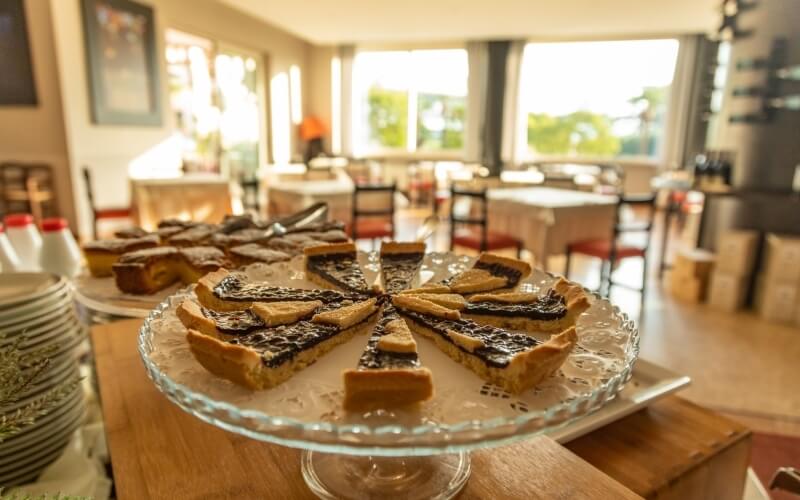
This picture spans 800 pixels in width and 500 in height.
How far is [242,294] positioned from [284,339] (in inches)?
9.3

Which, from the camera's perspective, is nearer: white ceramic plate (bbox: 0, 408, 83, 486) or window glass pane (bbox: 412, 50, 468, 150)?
white ceramic plate (bbox: 0, 408, 83, 486)

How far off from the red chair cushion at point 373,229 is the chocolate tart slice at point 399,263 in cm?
256

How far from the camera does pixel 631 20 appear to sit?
688cm

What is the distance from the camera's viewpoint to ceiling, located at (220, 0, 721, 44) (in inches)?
243

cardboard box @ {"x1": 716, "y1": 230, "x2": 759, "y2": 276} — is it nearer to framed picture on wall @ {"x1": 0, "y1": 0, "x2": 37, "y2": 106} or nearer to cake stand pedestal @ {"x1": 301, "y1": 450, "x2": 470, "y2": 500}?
cake stand pedestal @ {"x1": 301, "y1": 450, "x2": 470, "y2": 500}

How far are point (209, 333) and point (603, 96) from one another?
9126 millimetres

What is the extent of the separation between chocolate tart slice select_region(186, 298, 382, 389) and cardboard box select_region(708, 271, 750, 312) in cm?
376

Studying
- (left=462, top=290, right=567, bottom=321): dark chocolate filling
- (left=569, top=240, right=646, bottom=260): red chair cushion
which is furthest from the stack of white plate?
(left=569, top=240, right=646, bottom=260): red chair cushion

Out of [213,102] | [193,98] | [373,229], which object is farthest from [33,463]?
[213,102]

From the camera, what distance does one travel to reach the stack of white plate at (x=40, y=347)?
2.66ft

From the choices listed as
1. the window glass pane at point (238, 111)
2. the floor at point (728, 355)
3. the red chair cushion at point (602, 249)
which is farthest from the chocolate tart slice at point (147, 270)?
the window glass pane at point (238, 111)

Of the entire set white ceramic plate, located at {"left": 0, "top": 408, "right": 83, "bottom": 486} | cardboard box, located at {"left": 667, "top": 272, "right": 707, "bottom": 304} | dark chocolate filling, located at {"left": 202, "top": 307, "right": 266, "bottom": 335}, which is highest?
dark chocolate filling, located at {"left": 202, "top": 307, "right": 266, "bottom": 335}

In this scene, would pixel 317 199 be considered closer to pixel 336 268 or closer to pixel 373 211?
pixel 373 211

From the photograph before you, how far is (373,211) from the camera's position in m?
3.93
